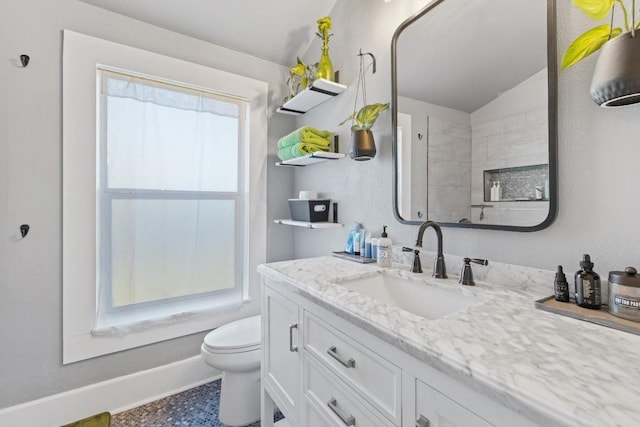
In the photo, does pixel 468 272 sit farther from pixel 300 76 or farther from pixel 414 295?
pixel 300 76

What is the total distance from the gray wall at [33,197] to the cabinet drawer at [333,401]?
143 centimetres

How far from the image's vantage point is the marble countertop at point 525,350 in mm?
444

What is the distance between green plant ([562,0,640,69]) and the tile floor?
2.10 meters

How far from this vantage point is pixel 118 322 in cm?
173

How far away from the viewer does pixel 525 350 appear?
0.60m

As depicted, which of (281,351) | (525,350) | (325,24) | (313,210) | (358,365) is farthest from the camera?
(313,210)

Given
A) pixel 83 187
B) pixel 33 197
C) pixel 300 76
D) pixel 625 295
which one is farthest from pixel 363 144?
pixel 33 197

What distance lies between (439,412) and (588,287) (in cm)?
56

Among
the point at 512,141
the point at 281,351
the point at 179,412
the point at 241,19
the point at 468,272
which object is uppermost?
the point at 241,19

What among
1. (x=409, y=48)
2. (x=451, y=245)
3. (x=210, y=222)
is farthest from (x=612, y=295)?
(x=210, y=222)

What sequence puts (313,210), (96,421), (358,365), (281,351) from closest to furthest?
(358,365), (281,351), (96,421), (313,210)

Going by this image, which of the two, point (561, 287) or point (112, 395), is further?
point (112, 395)

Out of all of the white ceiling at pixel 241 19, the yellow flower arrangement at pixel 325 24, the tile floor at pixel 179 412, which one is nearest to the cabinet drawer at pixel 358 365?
the tile floor at pixel 179 412

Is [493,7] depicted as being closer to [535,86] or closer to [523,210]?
[535,86]
